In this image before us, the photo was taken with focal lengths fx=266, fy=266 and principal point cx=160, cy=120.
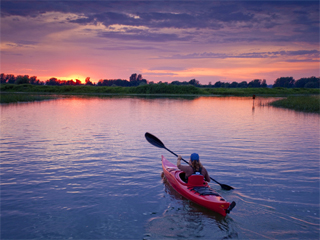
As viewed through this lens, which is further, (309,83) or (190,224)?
(309,83)

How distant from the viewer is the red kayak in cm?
630

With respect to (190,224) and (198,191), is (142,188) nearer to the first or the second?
(198,191)

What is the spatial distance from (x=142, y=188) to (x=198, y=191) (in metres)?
2.00

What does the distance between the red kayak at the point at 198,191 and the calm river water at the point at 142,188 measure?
0.21 meters

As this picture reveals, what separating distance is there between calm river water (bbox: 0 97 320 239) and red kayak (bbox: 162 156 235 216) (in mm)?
→ 210

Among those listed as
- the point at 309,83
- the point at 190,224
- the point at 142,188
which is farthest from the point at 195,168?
the point at 309,83

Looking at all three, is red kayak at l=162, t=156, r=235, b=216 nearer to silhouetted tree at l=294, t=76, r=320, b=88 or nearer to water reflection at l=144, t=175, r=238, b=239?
water reflection at l=144, t=175, r=238, b=239

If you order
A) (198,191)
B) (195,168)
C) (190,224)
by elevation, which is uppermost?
(195,168)

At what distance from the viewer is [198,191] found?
699cm

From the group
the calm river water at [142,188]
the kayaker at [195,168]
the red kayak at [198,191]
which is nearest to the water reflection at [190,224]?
the calm river water at [142,188]

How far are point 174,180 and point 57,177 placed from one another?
398 cm

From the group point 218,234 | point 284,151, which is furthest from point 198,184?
point 284,151

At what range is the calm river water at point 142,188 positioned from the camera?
5.96 metres

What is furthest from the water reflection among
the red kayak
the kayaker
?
the kayaker
